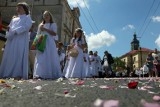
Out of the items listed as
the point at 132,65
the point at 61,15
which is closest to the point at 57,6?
the point at 61,15

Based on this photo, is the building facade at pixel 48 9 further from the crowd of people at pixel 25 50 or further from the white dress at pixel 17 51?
the white dress at pixel 17 51

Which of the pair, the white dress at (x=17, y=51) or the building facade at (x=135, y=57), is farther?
the building facade at (x=135, y=57)

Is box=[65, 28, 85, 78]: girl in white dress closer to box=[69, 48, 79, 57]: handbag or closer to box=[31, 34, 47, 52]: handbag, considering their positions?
box=[69, 48, 79, 57]: handbag

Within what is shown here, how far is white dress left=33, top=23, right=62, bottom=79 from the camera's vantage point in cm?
912

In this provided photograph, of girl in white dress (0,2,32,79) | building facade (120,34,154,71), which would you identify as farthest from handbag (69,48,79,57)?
building facade (120,34,154,71)

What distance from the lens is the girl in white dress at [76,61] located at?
1166cm

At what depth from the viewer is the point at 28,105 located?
3.12 m

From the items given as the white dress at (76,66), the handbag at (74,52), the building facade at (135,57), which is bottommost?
the white dress at (76,66)

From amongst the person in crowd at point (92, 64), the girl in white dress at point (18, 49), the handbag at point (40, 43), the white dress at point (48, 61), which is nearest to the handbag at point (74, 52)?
the white dress at point (48, 61)

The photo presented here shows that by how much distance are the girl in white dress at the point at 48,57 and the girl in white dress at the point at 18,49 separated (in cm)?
42

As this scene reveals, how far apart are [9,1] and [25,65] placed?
49909 mm

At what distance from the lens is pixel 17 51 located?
8867 millimetres

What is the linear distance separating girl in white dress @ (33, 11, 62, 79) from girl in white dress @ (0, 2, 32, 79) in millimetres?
419

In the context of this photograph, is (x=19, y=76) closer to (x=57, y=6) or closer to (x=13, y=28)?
(x=13, y=28)
